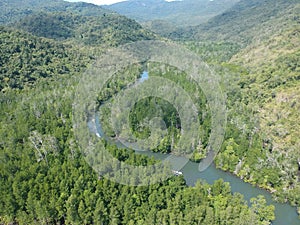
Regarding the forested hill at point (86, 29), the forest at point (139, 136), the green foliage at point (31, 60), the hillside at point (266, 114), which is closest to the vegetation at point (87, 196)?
the forest at point (139, 136)

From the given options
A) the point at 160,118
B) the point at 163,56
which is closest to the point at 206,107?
the point at 160,118

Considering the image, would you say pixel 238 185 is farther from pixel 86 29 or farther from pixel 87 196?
pixel 86 29

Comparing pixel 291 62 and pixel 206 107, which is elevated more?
pixel 291 62

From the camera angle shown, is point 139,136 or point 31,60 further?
point 31,60

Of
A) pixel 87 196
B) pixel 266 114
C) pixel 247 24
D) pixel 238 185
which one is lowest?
pixel 238 185

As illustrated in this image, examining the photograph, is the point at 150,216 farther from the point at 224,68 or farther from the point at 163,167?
the point at 224,68

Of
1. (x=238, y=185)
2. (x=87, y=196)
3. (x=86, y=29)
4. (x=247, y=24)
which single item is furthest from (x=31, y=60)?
(x=247, y=24)
